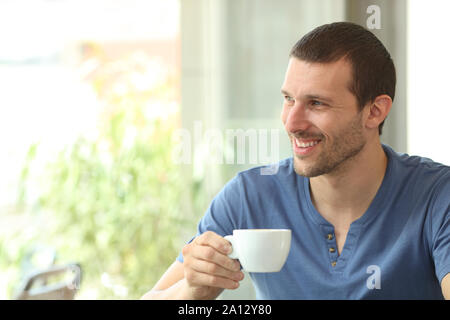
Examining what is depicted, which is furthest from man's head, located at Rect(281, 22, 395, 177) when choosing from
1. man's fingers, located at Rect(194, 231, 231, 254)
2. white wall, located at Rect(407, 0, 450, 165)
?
white wall, located at Rect(407, 0, 450, 165)

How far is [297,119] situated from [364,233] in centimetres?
24

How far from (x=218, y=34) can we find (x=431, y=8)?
0.75 m

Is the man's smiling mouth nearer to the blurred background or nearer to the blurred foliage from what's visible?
the blurred background

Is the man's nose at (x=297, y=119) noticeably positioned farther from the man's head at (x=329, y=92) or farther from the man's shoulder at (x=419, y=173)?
the man's shoulder at (x=419, y=173)

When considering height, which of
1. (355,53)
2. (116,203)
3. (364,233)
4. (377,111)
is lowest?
(116,203)

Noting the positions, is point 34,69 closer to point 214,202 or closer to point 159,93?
point 159,93

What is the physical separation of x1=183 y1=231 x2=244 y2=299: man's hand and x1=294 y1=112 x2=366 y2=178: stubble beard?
269mm

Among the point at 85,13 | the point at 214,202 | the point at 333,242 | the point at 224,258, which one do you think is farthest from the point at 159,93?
the point at 224,258

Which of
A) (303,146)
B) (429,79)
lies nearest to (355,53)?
(303,146)

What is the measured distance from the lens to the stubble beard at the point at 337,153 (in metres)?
1.09

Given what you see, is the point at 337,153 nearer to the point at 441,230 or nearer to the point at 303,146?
the point at 303,146

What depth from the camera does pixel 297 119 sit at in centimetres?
109

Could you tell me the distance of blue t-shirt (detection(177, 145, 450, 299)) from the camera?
1.06 meters
